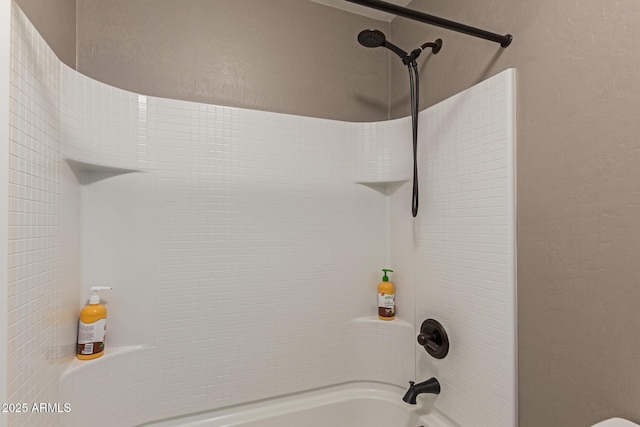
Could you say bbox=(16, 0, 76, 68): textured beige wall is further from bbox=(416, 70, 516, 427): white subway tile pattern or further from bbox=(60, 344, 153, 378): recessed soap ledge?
bbox=(416, 70, 516, 427): white subway tile pattern

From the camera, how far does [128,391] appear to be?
1.27 metres

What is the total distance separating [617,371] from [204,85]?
177cm

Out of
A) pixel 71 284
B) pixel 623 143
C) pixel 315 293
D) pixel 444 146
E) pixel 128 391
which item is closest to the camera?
pixel 623 143

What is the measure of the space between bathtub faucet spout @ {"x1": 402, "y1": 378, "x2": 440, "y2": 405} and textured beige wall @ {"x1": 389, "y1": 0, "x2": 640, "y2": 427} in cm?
36

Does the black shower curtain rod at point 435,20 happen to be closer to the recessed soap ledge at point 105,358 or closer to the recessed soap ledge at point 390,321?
the recessed soap ledge at point 390,321

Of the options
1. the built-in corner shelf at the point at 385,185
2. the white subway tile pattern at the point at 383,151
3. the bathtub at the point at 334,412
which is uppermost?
the white subway tile pattern at the point at 383,151

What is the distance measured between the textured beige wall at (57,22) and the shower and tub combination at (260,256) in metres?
0.08

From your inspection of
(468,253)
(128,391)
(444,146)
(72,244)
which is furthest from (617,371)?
(72,244)

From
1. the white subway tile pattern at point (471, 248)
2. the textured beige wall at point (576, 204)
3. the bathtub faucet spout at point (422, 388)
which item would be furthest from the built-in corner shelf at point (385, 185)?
the bathtub faucet spout at point (422, 388)

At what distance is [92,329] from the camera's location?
1.19m

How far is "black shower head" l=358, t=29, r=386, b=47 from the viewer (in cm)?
124

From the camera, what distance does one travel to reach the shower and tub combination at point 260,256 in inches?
43.1

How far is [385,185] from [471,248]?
0.60 m

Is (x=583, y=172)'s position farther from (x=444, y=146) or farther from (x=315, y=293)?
(x=315, y=293)
